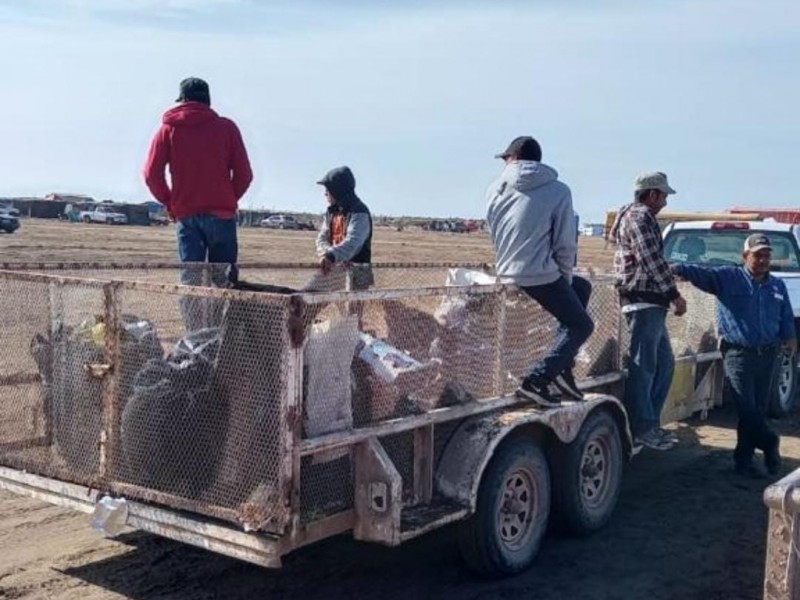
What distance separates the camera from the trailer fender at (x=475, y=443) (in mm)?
5570

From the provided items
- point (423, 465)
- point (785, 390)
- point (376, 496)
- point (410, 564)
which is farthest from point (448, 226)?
point (376, 496)

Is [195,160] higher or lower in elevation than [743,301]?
higher

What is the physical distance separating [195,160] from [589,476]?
3316mm

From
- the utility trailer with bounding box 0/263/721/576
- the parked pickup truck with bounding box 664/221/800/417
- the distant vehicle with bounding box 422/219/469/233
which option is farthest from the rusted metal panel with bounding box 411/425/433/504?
the distant vehicle with bounding box 422/219/469/233

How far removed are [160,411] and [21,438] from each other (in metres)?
1.08

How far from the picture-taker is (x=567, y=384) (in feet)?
21.6

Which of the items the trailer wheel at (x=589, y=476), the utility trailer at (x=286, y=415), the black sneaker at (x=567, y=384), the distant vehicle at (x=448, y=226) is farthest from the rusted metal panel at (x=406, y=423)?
the distant vehicle at (x=448, y=226)

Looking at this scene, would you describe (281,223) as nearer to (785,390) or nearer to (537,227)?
(785,390)

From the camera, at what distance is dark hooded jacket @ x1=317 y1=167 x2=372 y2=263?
25.8 feet

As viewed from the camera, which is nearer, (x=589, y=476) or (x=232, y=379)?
(x=232, y=379)

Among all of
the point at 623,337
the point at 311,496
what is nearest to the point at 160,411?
the point at 311,496

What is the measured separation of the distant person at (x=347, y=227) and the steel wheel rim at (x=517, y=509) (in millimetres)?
2386

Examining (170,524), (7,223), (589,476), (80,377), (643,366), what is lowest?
(589,476)

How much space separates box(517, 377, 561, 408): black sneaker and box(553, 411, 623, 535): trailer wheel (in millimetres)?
385
